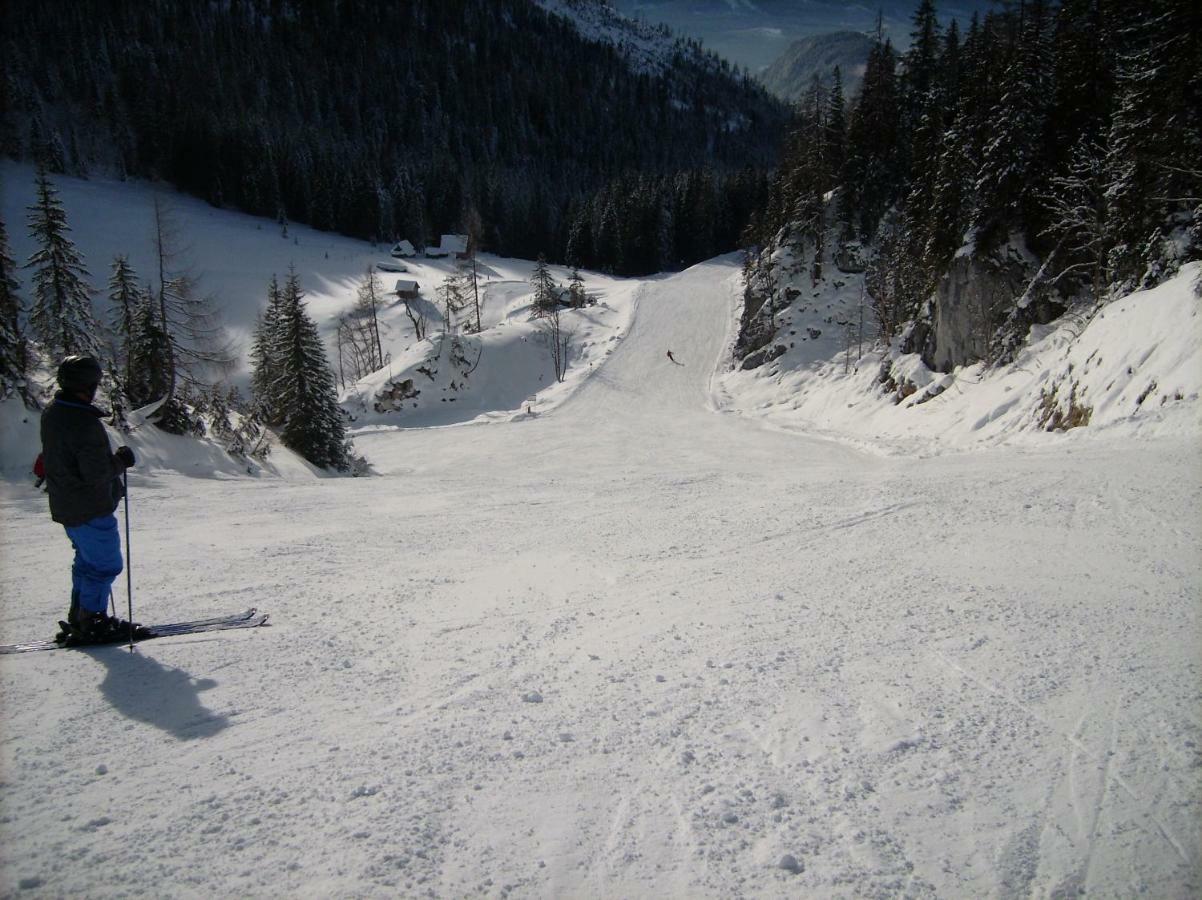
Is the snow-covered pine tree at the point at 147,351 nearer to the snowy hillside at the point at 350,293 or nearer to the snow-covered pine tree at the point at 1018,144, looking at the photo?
the snowy hillside at the point at 350,293

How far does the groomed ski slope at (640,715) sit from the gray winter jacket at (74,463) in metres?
1.09

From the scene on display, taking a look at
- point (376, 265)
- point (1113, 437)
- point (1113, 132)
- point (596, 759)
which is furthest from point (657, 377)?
point (376, 265)

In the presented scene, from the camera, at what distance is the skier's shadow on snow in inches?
138

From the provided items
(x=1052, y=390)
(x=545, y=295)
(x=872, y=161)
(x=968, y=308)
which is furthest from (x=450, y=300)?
(x=1052, y=390)

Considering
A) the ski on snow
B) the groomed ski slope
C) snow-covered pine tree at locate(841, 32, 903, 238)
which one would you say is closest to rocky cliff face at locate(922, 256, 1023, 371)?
the groomed ski slope

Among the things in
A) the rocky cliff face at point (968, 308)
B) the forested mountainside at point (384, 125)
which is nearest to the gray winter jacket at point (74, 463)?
the rocky cliff face at point (968, 308)

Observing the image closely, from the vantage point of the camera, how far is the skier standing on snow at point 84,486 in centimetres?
438

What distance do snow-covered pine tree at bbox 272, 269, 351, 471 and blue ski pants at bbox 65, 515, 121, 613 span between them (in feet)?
67.1

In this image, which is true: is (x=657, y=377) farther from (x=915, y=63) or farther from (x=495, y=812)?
(x=495, y=812)

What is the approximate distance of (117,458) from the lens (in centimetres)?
468

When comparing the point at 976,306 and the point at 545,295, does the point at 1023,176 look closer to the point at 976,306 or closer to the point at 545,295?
the point at 976,306

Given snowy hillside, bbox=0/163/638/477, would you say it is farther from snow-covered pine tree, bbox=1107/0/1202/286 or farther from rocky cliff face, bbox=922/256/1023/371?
snow-covered pine tree, bbox=1107/0/1202/286

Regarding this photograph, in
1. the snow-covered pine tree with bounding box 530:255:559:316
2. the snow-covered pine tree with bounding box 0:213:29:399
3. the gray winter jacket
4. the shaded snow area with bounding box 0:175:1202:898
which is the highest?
the snow-covered pine tree with bounding box 530:255:559:316

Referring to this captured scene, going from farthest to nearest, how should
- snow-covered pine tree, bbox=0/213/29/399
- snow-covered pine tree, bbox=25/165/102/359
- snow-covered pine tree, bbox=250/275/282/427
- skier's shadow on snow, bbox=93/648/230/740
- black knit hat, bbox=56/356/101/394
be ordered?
snow-covered pine tree, bbox=250/275/282/427
snow-covered pine tree, bbox=25/165/102/359
snow-covered pine tree, bbox=0/213/29/399
black knit hat, bbox=56/356/101/394
skier's shadow on snow, bbox=93/648/230/740
